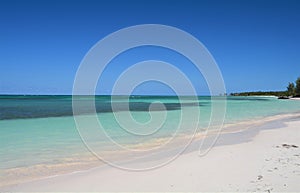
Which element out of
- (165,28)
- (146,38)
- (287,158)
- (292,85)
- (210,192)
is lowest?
(210,192)

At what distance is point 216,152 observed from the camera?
7.80 meters

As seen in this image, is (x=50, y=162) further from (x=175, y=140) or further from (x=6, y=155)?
(x=175, y=140)

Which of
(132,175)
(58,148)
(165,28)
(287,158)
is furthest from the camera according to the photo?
(58,148)

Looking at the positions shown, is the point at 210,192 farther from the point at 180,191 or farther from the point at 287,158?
the point at 287,158

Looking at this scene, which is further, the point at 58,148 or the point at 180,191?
the point at 58,148

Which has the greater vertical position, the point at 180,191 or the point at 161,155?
the point at 161,155

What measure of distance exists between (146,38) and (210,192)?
449 cm

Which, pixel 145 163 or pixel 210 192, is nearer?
pixel 210 192

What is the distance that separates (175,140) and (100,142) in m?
2.89

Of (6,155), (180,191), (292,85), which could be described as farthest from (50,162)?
(292,85)

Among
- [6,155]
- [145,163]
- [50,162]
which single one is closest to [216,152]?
[145,163]

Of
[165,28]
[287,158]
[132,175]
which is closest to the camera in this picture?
[132,175]

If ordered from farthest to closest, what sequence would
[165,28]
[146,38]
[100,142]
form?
[100,142] → [165,28] → [146,38]

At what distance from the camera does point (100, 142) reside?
995 centimetres
